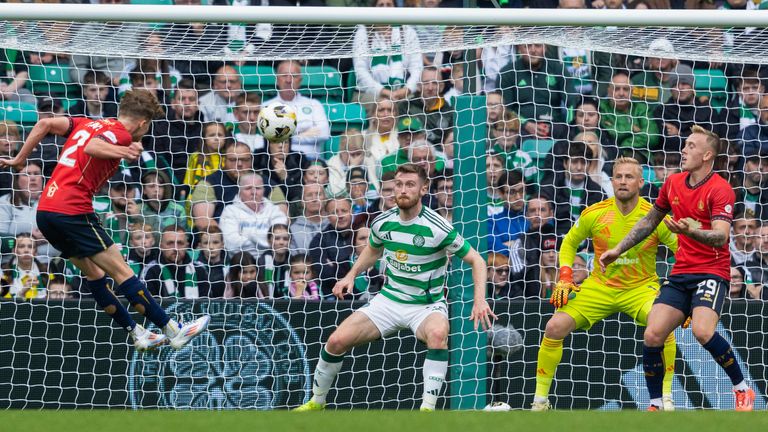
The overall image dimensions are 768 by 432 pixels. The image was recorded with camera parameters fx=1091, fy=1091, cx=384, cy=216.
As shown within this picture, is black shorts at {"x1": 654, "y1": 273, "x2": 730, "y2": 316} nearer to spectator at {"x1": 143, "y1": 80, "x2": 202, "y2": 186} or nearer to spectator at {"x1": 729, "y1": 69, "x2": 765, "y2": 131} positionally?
spectator at {"x1": 729, "y1": 69, "x2": 765, "y2": 131}

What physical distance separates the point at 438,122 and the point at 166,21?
266cm

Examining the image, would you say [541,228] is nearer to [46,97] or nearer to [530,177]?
[530,177]

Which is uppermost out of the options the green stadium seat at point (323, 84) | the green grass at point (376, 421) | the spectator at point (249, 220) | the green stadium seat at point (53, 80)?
the green stadium seat at point (53, 80)

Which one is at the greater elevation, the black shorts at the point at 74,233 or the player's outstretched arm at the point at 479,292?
the black shorts at the point at 74,233

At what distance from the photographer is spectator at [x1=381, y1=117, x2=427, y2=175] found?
344 inches

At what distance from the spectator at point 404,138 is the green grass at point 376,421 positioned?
3614 millimetres

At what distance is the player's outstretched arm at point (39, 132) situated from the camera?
660 cm

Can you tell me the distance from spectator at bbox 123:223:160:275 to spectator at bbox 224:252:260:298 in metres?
0.59

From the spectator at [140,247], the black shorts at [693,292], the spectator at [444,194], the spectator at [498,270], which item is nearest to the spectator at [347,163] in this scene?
the spectator at [444,194]

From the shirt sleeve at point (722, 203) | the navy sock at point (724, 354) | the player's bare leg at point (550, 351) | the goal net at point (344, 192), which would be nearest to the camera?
the shirt sleeve at point (722, 203)

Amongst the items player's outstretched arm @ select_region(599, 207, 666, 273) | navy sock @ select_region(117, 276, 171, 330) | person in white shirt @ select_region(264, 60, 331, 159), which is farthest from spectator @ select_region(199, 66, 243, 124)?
player's outstretched arm @ select_region(599, 207, 666, 273)

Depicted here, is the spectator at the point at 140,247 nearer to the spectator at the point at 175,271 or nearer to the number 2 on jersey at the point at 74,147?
the spectator at the point at 175,271

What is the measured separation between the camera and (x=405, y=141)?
347 inches

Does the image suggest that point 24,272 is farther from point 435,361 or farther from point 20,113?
point 435,361
